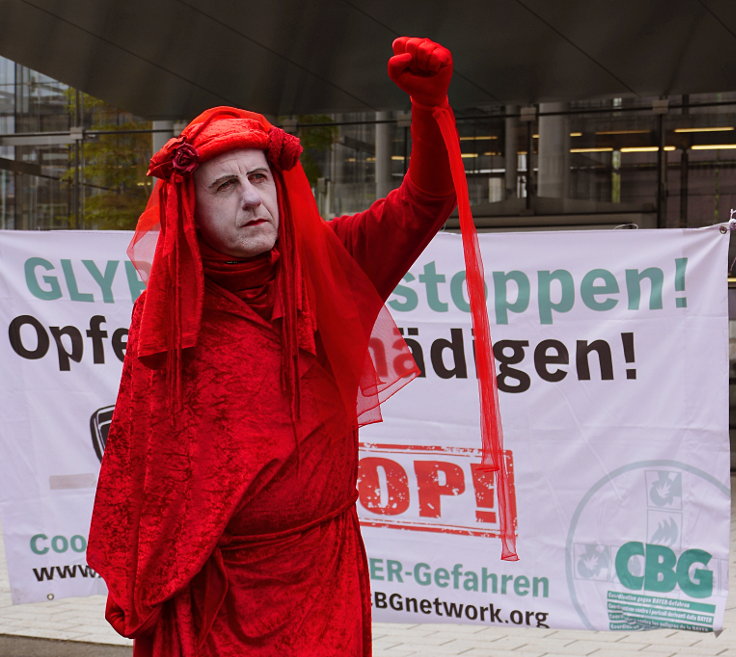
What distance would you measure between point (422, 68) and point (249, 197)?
1.49 feet

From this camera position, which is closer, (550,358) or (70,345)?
(550,358)

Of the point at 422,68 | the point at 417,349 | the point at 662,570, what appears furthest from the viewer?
the point at 417,349

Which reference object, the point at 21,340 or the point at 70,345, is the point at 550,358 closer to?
the point at 70,345

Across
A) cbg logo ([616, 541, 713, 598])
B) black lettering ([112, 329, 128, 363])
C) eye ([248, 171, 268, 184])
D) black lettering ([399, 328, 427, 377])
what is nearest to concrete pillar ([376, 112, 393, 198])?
black lettering ([112, 329, 128, 363])

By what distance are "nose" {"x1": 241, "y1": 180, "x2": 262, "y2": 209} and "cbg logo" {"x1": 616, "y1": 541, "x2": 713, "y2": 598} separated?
219 centimetres

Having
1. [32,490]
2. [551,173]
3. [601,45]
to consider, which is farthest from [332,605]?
[551,173]

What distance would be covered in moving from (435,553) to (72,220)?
9.39 meters

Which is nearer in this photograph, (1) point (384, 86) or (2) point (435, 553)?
(2) point (435, 553)

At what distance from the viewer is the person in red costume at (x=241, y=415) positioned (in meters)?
2.30

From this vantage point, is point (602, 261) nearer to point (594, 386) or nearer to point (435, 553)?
point (594, 386)

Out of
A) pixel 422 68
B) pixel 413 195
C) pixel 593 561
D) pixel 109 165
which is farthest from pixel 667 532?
pixel 109 165

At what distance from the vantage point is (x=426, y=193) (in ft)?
7.77

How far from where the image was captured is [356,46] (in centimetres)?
852

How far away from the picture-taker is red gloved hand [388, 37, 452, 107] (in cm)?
213
